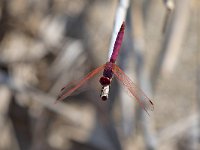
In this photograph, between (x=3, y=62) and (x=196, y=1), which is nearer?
(x=3, y=62)

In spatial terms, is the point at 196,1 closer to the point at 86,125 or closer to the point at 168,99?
the point at 168,99

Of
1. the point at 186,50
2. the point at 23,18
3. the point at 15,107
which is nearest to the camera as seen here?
the point at 23,18

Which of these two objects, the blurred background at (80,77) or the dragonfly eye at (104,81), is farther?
the blurred background at (80,77)

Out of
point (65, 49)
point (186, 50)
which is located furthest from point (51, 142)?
point (186, 50)

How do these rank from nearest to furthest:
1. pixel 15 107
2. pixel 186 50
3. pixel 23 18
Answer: pixel 23 18 → pixel 15 107 → pixel 186 50

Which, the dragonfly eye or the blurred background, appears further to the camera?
the blurred background

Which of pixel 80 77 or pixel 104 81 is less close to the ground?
pixel 80 77

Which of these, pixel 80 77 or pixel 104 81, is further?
pixel 80 77

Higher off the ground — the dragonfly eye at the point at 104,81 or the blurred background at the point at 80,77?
the blurred background at the point at 80,77
